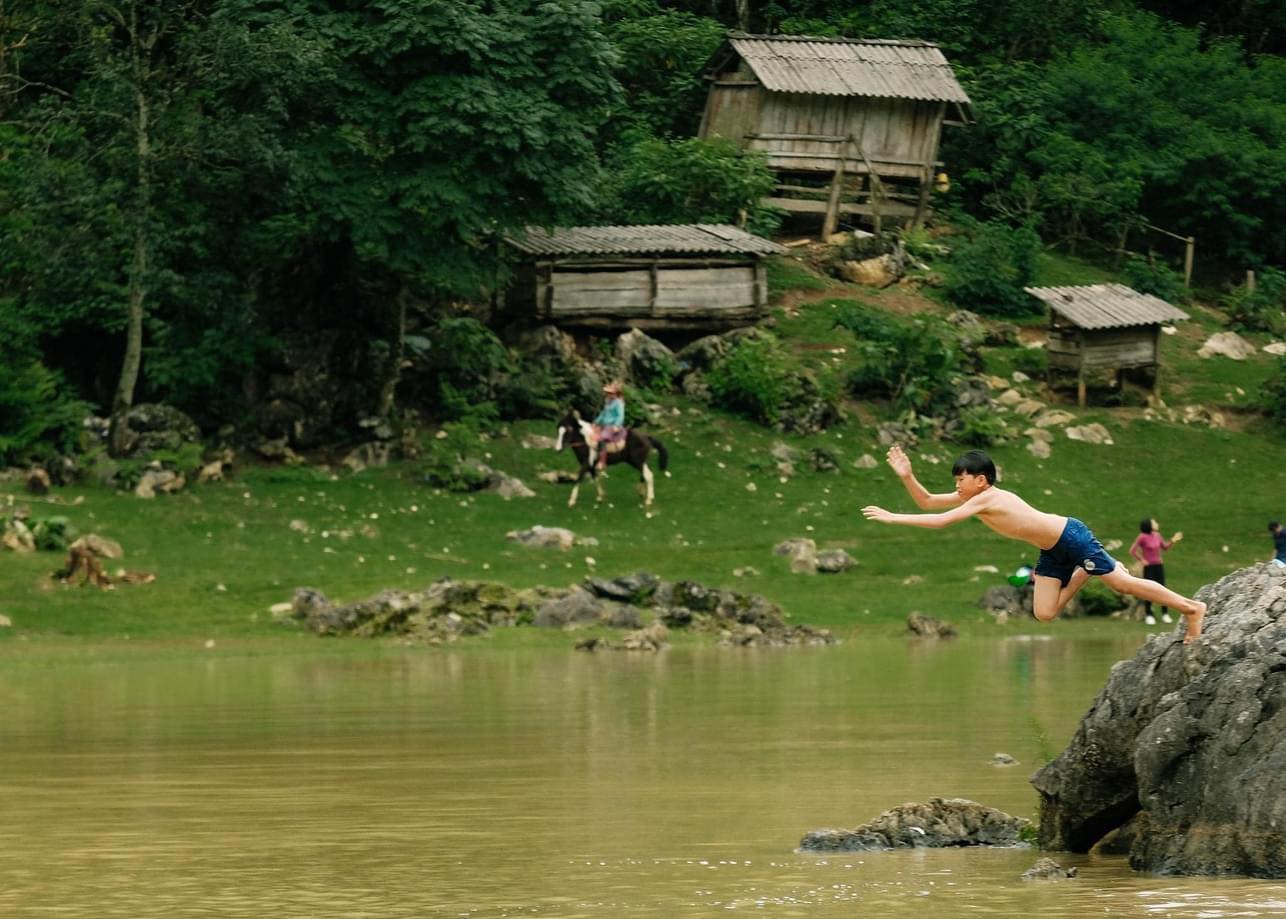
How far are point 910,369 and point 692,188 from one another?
7385 mm

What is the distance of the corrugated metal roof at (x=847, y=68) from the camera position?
47.2 meters

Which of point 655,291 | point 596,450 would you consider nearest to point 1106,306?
point 655,291

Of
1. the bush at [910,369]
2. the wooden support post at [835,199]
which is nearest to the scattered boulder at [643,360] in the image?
the bush at [910,369]

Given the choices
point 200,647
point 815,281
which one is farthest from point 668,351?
point 200,647

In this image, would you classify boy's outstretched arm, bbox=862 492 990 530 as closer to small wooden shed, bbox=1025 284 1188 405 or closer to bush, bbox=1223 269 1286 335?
small wooden shed, bbox=1025 284 1188 405

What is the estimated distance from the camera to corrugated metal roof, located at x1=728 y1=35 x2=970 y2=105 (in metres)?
47.2

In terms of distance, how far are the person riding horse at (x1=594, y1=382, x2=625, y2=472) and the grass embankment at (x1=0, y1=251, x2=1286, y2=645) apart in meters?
0.81

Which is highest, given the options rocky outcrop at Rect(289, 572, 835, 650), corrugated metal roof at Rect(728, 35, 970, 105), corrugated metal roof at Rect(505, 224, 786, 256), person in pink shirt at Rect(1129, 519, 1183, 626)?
corrugated metal roof at Rect(728, 35, 970, 105)

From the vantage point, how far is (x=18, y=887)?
10844 millimetres

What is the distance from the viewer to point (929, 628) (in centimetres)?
2706

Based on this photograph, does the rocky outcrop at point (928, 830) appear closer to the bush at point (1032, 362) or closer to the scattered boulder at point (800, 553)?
the scattered boulder at point (800, 553)

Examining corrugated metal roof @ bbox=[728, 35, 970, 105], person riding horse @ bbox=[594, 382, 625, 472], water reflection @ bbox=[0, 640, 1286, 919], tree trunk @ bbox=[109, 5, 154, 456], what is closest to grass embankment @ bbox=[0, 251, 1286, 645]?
person riding horse @ bbox=[594, 382, 625, 472]

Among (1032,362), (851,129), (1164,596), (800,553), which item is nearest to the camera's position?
(1164,596)

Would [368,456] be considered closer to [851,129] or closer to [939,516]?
[851,129]
